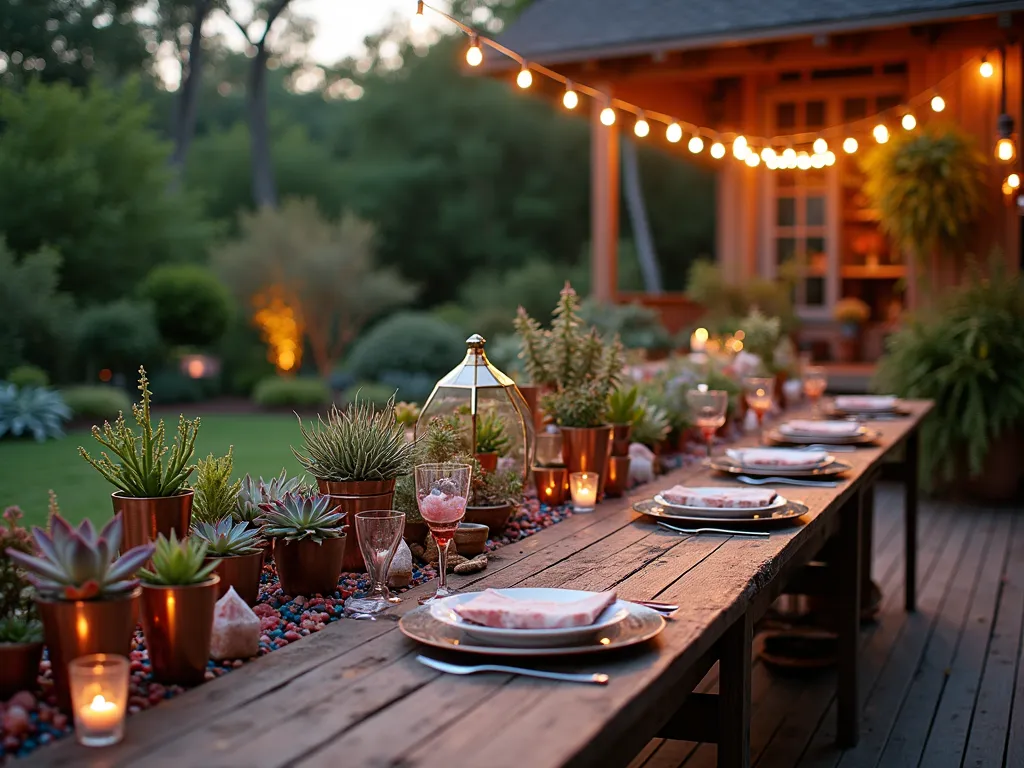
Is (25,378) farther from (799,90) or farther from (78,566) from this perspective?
(78,566)

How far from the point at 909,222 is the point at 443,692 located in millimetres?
Result: 7302

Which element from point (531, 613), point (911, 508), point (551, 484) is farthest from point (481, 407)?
point (911, 508)

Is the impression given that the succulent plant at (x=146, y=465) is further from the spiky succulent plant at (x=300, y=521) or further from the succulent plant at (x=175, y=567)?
the succulent plant at (x=175, y=567)

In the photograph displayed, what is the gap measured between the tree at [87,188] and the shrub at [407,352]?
10.7 feet

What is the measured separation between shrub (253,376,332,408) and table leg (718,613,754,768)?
11.9 metres

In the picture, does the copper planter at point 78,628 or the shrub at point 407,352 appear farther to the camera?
the shrub at point 407,352

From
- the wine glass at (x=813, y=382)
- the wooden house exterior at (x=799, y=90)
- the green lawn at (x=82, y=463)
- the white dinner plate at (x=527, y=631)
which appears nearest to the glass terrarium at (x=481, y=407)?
A: the white dinner plate at (x=527, y=631)

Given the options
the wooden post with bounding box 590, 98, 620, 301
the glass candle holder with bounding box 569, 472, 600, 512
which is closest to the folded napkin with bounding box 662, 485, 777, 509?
the glass candle holder with bounding box 569, 472, 600, 512

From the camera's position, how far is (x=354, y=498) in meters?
2.13

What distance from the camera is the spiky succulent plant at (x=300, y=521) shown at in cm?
192

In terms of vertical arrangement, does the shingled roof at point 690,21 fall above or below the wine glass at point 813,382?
above

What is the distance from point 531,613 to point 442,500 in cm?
38

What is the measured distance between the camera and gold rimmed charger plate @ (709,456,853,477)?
310cm

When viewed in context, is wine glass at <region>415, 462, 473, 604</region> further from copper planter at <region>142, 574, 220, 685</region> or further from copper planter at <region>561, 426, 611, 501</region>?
copper planter at <region>561, 426, 611, 501</region>
